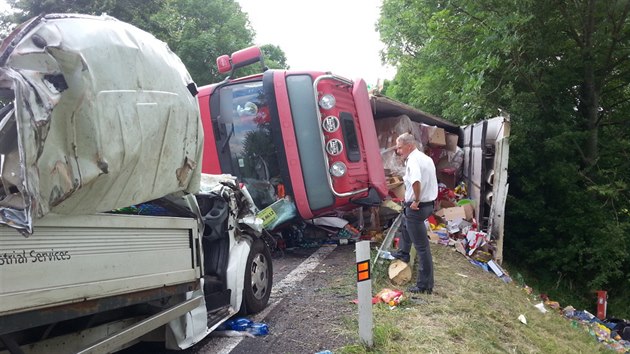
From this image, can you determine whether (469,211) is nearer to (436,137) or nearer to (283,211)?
(436,137)

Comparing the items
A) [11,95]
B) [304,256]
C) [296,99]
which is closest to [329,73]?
[296,99]

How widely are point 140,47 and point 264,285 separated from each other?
274 cm

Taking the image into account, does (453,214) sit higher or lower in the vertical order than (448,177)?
lower

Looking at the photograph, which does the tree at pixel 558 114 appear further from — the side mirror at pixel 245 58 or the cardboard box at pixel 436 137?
the side mirror at pixel 245 58

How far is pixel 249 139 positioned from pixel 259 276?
9.71 ft

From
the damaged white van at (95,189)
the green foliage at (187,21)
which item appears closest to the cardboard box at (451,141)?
the damaged white van at (95,189)

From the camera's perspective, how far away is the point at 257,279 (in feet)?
15.4

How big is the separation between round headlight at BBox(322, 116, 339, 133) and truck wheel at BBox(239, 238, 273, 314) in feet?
8.12

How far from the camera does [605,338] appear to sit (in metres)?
7.37

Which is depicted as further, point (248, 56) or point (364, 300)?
point (248, 56)

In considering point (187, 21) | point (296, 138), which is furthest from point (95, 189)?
point (187, 21)

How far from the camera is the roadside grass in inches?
149

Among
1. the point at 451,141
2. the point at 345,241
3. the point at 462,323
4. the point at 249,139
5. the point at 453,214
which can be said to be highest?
the point at 249,139

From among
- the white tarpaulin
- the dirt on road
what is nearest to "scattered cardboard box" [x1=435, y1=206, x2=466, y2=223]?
the dirt on road
